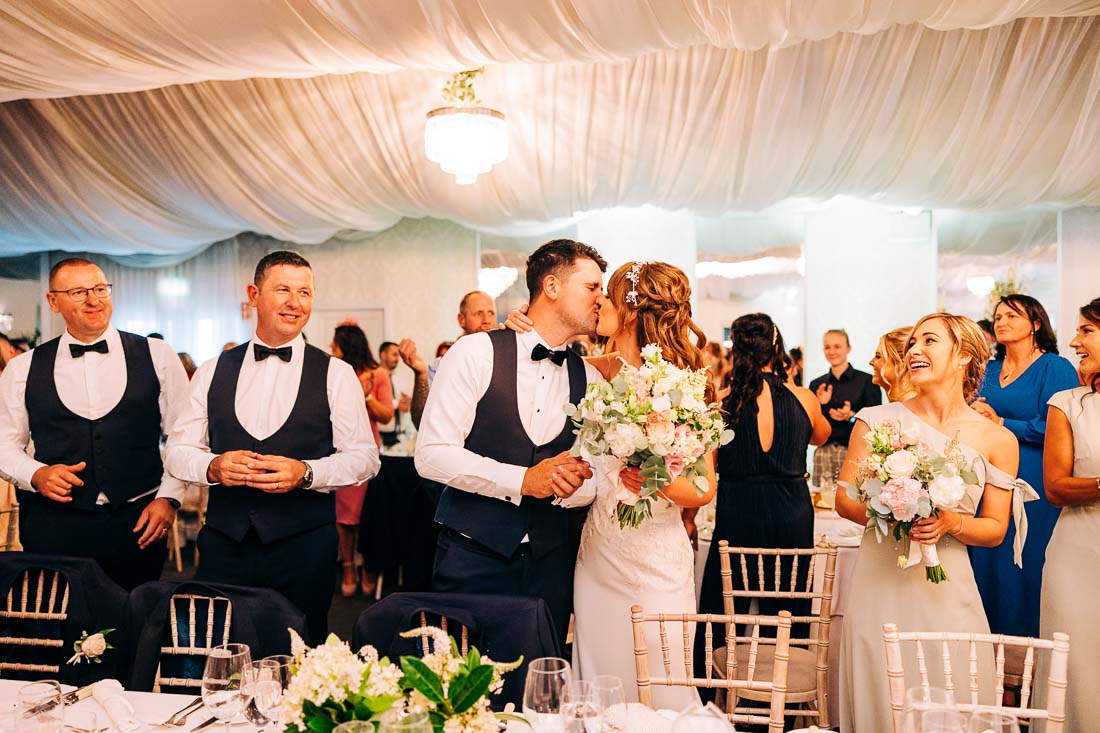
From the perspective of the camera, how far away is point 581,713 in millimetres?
1576

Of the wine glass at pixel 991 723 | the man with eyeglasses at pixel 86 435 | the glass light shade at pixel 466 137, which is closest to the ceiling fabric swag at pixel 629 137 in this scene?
the glass light shade at pixel 466 137

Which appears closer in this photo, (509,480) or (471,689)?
(471,689)

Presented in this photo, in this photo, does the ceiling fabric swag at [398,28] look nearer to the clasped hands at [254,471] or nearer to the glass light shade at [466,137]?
the glass light shade at [466,137]

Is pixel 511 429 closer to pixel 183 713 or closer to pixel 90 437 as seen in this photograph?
pixel 183 713

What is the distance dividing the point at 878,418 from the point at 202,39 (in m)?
3.15

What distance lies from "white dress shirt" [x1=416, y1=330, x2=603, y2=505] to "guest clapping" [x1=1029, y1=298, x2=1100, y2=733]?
1.64 m

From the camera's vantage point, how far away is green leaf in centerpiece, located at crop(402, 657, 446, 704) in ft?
4.70

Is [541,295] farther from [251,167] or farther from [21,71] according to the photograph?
[251,167]

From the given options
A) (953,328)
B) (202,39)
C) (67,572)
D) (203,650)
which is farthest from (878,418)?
(202,39)

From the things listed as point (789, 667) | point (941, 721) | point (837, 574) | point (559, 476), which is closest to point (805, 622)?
point (789, 667)

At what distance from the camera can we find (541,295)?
2936 mm

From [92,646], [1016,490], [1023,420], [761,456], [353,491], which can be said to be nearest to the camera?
[92,646]

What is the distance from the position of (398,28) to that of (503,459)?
2.04 meters

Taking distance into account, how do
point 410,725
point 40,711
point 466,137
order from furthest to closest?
point 466,137, point 40,711, point 410,725
